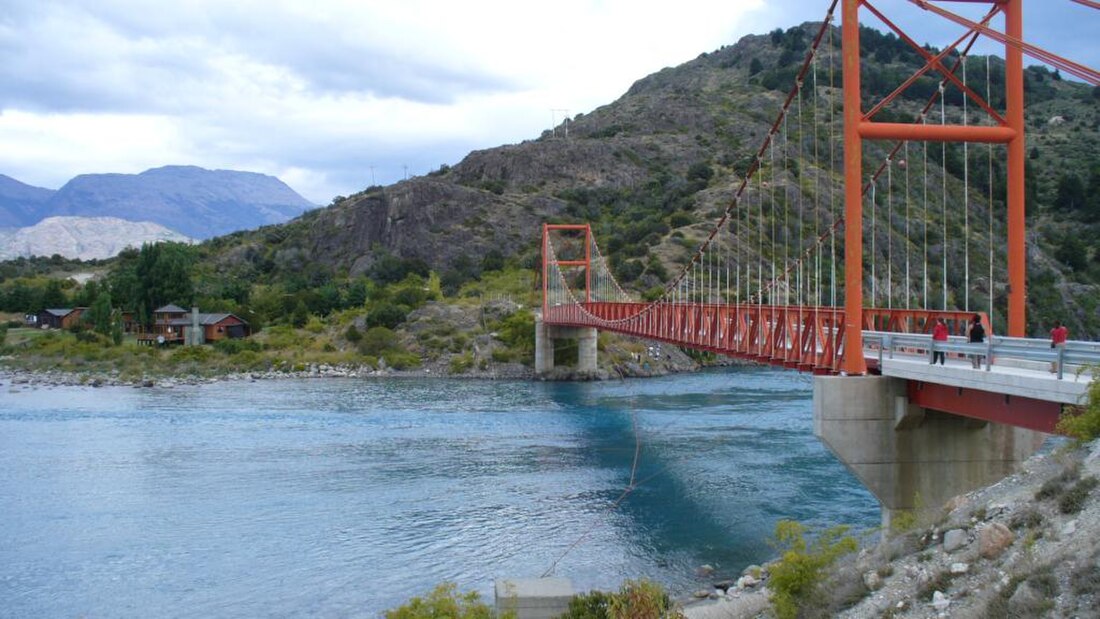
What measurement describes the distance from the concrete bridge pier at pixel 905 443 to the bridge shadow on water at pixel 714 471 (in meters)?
3.06

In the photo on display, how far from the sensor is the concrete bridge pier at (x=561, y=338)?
53.4m

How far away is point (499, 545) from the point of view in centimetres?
1792

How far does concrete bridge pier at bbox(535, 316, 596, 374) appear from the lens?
53406 mm

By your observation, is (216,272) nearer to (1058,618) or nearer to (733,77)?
(733,77)

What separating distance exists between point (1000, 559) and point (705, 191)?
77618mm

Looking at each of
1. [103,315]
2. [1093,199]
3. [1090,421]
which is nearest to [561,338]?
[103,315]

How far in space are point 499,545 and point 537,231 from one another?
7616cm

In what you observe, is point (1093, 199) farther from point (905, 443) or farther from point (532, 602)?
point (532, 602)

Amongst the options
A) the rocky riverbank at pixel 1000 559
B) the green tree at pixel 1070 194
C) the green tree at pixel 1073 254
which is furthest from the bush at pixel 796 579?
the green tree at pixel 1070 194

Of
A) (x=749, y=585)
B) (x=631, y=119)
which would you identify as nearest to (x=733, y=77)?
(x=631, y=119)

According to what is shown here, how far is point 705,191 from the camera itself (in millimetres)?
84250

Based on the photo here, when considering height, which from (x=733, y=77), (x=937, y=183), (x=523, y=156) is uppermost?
(x=733, y=77)

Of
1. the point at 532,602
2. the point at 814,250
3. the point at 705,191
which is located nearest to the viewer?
the point at 532,602

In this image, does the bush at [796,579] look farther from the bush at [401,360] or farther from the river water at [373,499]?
the bush at [401,360]
